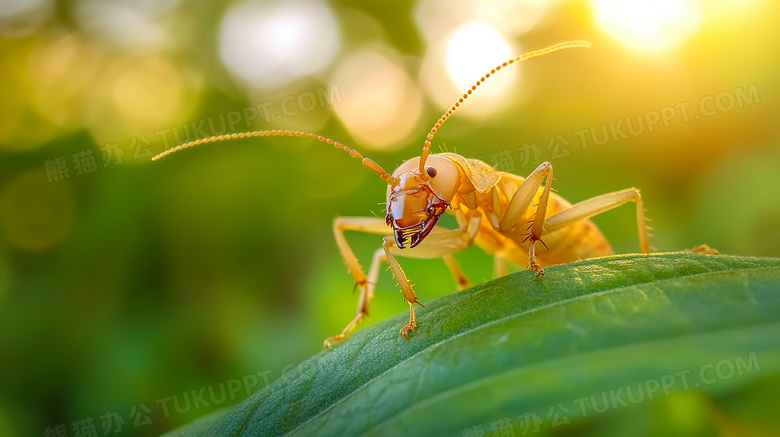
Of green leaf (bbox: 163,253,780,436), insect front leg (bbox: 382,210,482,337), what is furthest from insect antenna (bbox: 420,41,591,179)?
green leaf (bbox: 163,253,780,436)

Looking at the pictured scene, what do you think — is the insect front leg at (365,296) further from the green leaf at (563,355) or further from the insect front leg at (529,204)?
the green leaf at (563,355)

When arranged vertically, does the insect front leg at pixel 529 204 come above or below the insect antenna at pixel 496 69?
below

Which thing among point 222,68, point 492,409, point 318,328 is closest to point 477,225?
point 318,328

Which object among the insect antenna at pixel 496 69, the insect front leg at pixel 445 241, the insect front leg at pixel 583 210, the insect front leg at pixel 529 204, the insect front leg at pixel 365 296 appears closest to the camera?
the insect antenna at pixel 496 69

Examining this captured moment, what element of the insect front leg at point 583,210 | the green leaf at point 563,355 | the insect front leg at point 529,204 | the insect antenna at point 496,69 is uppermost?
the insect antenna at point 496,69

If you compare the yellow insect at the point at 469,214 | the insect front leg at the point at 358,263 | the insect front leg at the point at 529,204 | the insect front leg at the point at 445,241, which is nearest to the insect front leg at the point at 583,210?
the yellow insect at the point at 469,214

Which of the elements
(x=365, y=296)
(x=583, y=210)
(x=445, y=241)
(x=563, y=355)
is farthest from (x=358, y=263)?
(x=563, y=355)

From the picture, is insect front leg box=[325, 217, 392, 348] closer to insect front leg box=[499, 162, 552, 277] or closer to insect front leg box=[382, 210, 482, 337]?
insect front leg box=[382, 210, 482, 337]

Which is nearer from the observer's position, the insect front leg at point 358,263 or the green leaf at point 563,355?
the green leaf at point 563,355
